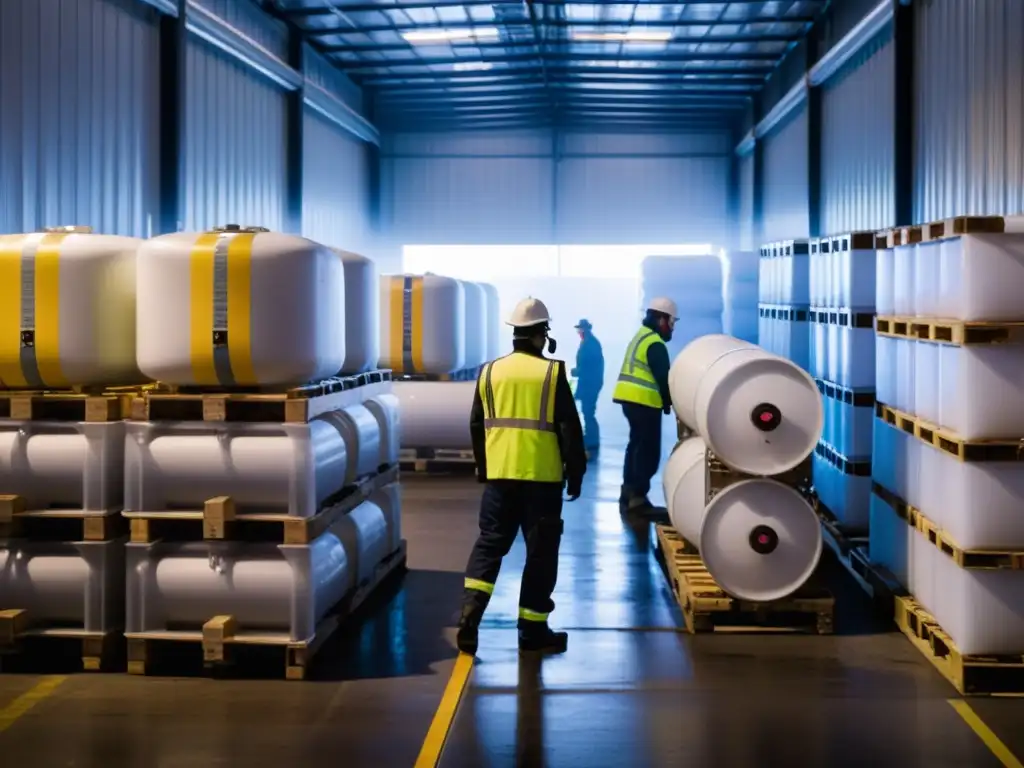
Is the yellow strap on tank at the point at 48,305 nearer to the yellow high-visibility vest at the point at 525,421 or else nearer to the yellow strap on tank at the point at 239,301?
the yellow strap on tank at the point at 239,301

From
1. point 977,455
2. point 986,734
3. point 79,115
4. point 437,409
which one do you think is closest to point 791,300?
point 437,409

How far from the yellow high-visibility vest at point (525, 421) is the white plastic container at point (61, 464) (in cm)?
195

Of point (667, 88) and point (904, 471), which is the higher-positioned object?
point (667, 88)

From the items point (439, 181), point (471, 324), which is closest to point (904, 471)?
point (471, 324)

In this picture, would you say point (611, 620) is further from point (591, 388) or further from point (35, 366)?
point (591, 388)

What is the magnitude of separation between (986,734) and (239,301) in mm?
3880

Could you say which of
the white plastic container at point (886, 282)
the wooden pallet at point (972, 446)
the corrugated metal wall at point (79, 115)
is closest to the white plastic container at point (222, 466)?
the wooden pallet at point (972, 446)

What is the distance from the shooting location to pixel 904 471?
22.9 ft

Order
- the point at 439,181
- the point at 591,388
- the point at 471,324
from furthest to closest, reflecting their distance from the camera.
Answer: the point at 439,181 < the point at 591,388 < the point at 471,324

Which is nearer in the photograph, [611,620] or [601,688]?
[601,688]

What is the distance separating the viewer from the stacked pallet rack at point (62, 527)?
20.6 feet

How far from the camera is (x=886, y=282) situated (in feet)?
24.7

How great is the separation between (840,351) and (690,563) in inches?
84.5

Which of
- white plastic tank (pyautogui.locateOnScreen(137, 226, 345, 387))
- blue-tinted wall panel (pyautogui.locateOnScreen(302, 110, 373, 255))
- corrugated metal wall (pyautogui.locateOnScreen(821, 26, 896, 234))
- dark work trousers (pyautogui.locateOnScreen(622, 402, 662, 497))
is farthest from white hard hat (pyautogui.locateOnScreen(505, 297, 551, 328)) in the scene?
blue-tinted wall panel (pyautogui.locateOnScreen(302, 110, 373, 255))
